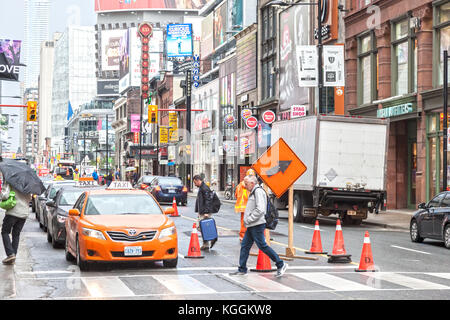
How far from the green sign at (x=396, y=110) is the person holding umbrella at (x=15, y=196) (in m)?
24.2

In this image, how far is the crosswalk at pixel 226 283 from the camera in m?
11.8

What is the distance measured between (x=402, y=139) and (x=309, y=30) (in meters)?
13.1

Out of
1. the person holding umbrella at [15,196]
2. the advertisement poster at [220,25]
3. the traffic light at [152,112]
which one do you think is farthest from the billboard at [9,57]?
the advertisement poster at [220,25]

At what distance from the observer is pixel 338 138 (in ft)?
93.1

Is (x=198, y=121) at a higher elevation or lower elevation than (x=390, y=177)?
higher

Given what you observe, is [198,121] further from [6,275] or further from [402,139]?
[6,275]

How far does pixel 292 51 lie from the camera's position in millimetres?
52594

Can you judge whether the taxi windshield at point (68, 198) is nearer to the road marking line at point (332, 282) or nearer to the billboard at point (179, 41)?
the road marking line at point (332, 282)

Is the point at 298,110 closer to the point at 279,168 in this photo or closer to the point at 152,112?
the point at 152,112

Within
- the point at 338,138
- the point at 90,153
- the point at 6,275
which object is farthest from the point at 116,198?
the point at 90,153

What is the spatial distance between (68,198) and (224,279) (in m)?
8.25

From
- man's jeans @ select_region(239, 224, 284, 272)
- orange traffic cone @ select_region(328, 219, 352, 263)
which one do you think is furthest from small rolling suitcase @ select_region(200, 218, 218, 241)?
man's jeans @ select_region(239, 224, 284, 272)

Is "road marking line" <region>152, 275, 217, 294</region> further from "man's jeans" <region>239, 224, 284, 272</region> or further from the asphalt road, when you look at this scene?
"man's jeans" <region>239, 224, 284, 272</region>

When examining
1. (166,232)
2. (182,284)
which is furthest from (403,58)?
(182,284)
